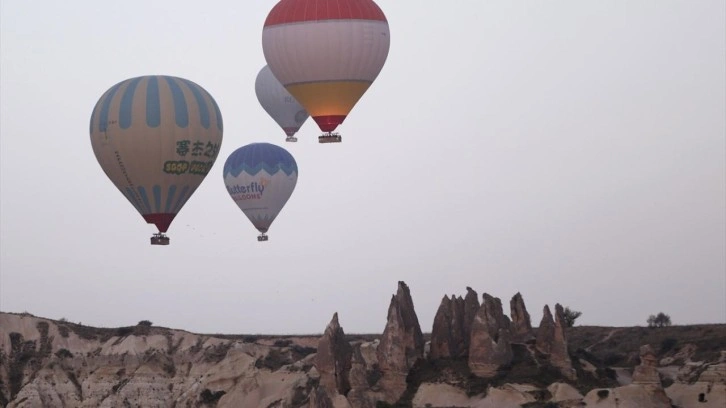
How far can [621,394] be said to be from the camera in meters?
95.2

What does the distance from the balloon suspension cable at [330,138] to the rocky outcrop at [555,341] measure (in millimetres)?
21680

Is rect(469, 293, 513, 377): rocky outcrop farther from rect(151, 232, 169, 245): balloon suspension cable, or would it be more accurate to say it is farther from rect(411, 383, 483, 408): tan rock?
rect(151, 232, 169, 245): balloon suspension cable

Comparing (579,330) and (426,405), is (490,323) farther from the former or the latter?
(579,330)

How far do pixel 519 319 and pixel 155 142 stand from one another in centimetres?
2988

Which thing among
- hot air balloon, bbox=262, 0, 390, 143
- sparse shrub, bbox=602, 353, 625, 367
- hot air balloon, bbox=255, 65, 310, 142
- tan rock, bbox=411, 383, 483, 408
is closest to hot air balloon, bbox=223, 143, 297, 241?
hot air balloon, bbox=255, 65, 310, 142

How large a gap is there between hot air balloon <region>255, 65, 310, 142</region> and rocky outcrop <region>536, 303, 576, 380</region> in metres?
18.2

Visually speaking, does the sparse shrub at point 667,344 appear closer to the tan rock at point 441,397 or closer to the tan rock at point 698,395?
the tan rock at point 698,395

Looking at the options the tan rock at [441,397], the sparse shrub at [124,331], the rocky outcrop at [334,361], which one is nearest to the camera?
the tan rock at [441,397]

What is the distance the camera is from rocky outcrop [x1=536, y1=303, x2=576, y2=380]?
101m

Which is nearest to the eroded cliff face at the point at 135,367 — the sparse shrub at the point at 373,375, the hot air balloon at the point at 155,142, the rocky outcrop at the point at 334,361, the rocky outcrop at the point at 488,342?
the sparse shrub at the point at 373,375

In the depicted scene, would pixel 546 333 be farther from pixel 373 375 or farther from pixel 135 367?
pixel 135 367

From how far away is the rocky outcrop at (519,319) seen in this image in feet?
346

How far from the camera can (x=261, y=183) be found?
105 metres

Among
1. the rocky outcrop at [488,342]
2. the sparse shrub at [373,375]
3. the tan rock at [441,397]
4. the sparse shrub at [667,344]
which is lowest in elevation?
the tan rock at [441,397]
